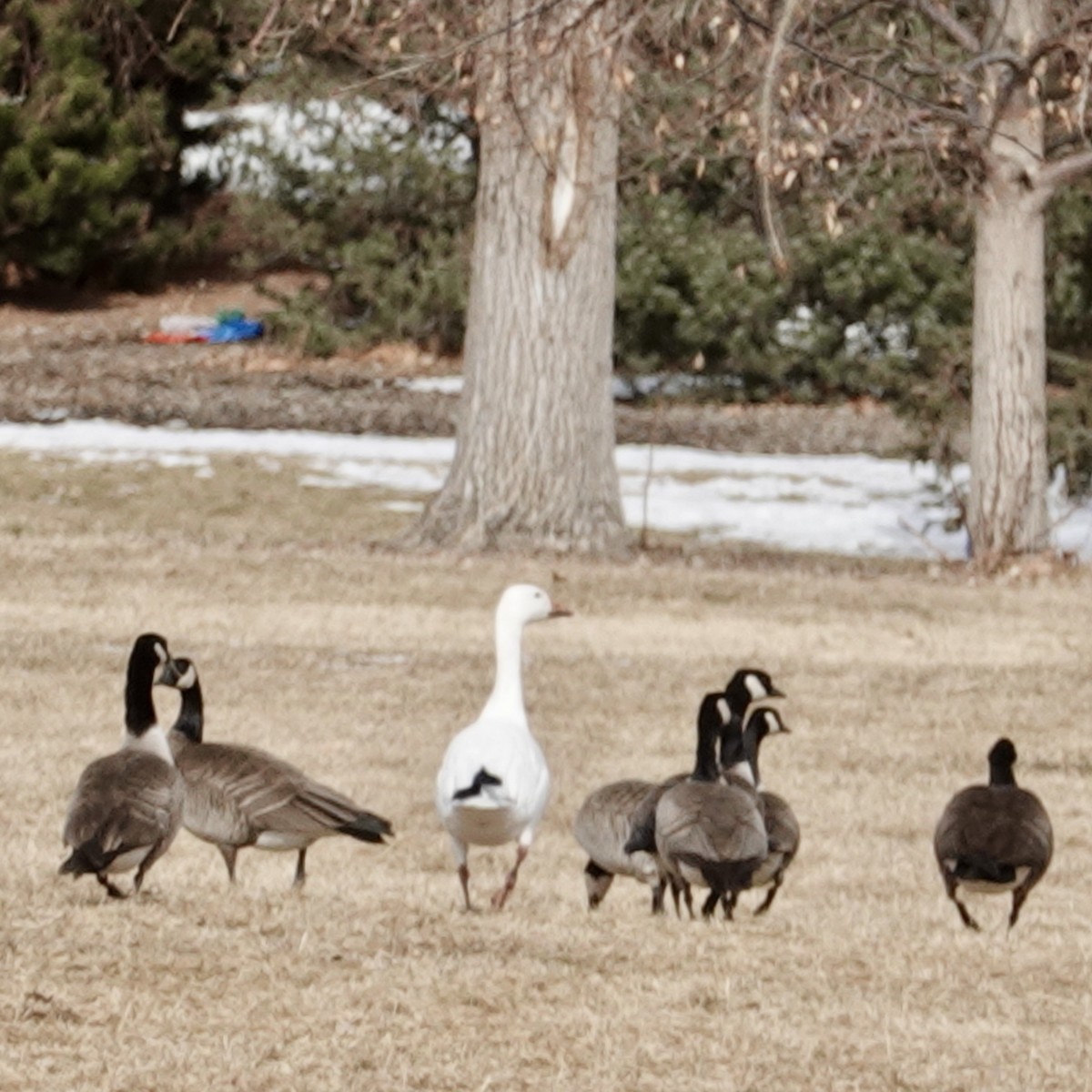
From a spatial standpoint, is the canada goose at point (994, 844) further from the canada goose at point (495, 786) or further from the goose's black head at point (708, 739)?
the canada goose at point (495, 786)

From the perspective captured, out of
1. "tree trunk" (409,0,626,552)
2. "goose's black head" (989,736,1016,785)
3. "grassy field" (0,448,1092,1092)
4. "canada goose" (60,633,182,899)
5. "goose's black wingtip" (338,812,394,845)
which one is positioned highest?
"tree trunk" (409,0,626,552)

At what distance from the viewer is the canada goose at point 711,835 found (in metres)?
8.31

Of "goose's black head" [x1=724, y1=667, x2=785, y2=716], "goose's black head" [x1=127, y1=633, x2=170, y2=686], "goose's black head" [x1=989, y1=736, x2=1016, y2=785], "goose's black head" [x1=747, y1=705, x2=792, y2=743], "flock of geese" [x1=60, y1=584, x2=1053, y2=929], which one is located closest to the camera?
"flock of geese" [x1=60, y1=584, x2=1053, y2=929]

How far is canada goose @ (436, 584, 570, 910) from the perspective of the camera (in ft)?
28.9

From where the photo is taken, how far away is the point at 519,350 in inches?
766

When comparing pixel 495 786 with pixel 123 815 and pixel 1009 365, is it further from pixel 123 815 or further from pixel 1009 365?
pixel 1009 365

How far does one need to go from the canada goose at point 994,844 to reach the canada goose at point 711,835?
0.63m

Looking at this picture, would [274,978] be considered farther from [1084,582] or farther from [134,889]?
[1084,582]

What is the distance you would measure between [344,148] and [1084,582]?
52.1 ft

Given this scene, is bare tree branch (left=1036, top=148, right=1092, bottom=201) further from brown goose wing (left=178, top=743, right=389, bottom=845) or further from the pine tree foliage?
the pine tree foliage

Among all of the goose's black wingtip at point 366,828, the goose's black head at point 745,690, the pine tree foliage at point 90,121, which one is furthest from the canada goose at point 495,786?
the pine tree foliage at point 90,121

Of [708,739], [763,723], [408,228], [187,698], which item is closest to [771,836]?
[708,739]

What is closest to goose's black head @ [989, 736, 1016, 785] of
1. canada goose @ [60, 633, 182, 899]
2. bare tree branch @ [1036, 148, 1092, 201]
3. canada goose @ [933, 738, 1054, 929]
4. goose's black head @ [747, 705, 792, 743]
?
canada goose @ [933, 738, 1054, 929]

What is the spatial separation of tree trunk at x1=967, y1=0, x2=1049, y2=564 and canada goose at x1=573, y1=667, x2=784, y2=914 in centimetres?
1021
